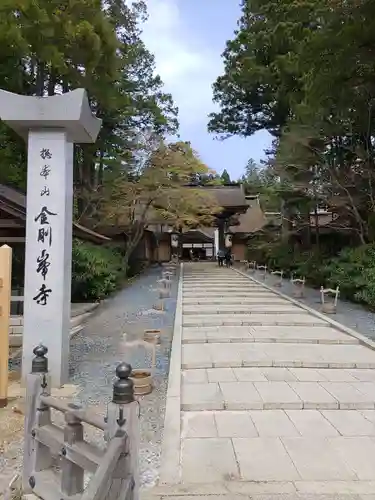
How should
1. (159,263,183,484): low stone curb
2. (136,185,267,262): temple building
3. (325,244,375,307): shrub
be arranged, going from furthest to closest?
(136,185,267,262): temple building
(325,244,375,307): shrub
(159,263,183,484): low stone curb

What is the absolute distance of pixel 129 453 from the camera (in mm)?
2385

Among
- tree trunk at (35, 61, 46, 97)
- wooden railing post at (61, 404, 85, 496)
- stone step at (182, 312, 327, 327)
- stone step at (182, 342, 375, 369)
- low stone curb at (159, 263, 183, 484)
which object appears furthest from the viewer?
tree trunk at (35, 61, 46, 97)

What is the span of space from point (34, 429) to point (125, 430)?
3.44 ft

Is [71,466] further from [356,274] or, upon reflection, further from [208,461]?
[356,274]

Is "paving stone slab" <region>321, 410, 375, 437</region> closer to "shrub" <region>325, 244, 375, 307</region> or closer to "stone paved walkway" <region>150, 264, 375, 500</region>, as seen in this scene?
"stone paved walkway" <region>150, 264, 375, 500</region>

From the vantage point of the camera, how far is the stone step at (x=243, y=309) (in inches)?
433

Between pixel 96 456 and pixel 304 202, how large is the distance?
17110 mm

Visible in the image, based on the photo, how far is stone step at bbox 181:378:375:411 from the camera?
A: 4.72 metres

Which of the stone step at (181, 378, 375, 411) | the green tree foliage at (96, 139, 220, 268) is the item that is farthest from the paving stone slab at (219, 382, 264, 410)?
the green tree foliage at (96, 139, 220, 268)

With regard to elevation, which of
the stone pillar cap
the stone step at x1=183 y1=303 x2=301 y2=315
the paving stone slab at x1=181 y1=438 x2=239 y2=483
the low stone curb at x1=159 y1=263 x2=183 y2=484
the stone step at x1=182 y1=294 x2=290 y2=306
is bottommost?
the paving stone slab at x1=181 y1=438 x2=239 y2=483

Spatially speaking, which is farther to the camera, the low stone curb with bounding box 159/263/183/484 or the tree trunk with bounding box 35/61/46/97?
the tree trunk with bounding box 35/61/46/97

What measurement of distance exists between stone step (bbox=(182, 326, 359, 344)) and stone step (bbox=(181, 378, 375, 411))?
2362mm

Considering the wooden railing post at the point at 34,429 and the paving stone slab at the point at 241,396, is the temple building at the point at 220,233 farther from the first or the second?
the wooden railing post at the point at 34,429

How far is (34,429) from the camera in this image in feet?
9.89
